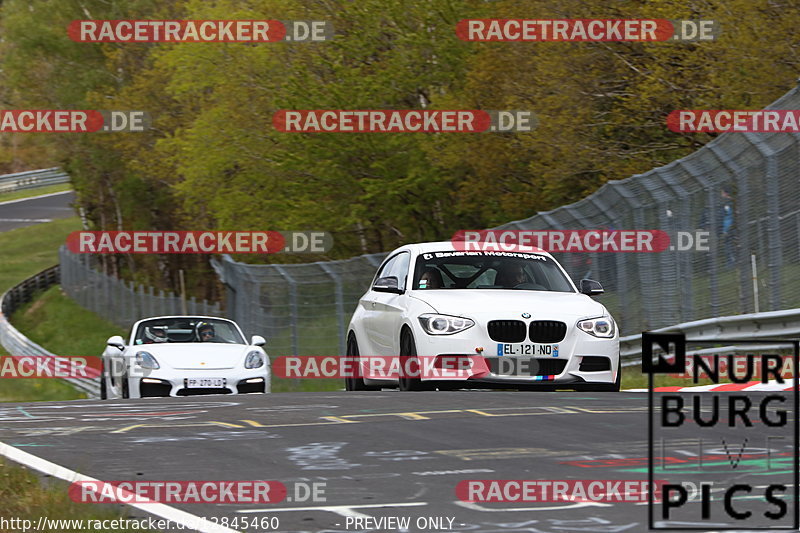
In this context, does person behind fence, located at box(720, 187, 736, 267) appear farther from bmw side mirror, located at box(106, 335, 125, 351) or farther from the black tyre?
bmw side mirror, located at box(106, 335, 125, 351)

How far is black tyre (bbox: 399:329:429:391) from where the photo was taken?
13.2 metres

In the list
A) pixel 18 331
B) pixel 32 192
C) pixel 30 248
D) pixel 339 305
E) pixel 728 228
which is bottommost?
pixel 18 331

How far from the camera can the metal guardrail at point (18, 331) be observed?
119ft

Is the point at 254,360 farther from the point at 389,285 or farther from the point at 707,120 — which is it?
the point at 707,120

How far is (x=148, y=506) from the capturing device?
22.6 ft

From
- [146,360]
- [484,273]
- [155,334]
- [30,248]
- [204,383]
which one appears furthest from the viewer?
[30,248]

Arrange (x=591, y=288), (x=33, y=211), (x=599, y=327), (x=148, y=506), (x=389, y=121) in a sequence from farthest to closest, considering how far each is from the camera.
Answer: (x=33, y=211), (x=389, y=121), (x=591, y=288), (x=599, y=327), (x=148, y=506)

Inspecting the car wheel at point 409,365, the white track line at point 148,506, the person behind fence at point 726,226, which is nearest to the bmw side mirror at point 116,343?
the car wheel at point 409,365

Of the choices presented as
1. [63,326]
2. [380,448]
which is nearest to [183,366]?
[380,448]

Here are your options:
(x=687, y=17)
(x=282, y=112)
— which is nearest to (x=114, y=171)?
(x=282, y=112)

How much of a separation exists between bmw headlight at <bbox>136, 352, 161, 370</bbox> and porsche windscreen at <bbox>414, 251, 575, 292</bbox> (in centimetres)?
417

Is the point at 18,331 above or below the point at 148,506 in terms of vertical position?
below

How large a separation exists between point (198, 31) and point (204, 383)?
102ft

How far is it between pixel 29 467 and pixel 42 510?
157cm
